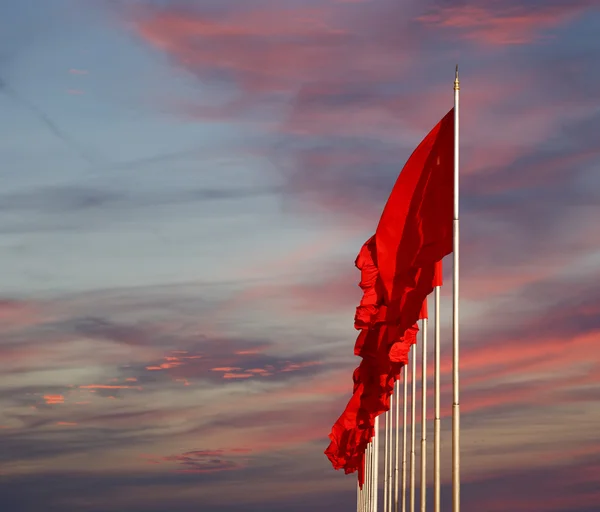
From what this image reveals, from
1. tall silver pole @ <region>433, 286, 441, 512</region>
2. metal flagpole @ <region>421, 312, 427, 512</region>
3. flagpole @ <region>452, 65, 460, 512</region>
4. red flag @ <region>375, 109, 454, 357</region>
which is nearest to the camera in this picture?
flagpole @ <region>452, 65, 460, 512</region>

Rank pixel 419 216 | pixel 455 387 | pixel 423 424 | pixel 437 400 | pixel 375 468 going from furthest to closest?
pixel 375 468
pixel 423 424
pixel 437 400
pixel 419 216
pixel 455 387

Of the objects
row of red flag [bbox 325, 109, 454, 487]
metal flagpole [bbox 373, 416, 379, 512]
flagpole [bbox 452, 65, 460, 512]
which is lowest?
flagpole [bbox 452, 65, 460, 512]

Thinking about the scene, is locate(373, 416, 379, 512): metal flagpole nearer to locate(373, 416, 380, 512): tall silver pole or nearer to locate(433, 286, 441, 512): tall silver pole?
locate(373, 416, 380, 512): tall silver pole

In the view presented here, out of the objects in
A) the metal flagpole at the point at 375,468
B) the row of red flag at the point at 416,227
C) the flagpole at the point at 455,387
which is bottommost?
the flagpole at the point at 455,387

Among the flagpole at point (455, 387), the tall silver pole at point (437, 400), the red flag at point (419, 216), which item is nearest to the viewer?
the flagpole at point (455, 387)

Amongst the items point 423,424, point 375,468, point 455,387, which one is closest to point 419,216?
point 455,387

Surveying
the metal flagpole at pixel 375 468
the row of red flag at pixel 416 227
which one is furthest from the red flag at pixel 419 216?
the metal flagpole at pixel 375 468

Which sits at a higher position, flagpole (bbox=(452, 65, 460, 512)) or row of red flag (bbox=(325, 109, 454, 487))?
row of red flag (bbox=(325, 109, 454, 487))

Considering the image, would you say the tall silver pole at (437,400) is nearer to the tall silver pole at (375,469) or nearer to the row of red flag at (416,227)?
the row of red flag at (416,227)

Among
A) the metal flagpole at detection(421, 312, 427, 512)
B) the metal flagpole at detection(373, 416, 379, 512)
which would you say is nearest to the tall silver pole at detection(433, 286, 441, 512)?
the metal flagpole at detection(421, 312, 427, 512)

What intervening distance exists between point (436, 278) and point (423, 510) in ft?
27.2

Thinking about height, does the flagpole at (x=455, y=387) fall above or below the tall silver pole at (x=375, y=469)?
below

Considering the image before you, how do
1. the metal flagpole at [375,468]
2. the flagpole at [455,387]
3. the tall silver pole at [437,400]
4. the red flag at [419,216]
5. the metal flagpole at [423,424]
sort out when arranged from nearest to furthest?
the flagpole at [455,387] → the red flag at [419,216] → the tall silver pole at [437,400] → the metal flagpole at [423,424] → the metal flagpole at [375,468]

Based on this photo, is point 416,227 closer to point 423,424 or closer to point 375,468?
point 423,424
